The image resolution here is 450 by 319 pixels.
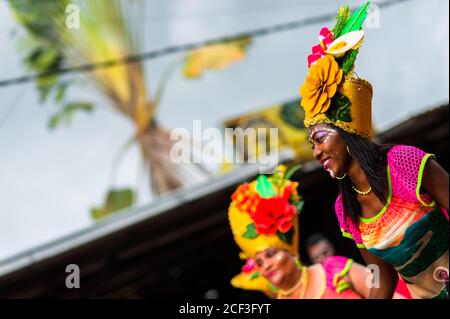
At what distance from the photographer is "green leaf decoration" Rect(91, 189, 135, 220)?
9508 millimetres

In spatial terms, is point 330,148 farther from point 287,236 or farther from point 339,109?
point 287,236

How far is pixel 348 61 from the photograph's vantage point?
2.18 metres

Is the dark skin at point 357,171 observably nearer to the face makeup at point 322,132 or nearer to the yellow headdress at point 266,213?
the face makeup at point 322,132

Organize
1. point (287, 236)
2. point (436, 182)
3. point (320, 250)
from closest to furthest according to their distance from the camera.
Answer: point (436, 182) → point (287, 236) → point (320, 250)

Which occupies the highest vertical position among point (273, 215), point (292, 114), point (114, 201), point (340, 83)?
point (114, 201)

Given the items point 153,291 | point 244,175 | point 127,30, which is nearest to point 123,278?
point 153,291

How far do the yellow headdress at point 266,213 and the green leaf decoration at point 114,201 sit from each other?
5998 mm

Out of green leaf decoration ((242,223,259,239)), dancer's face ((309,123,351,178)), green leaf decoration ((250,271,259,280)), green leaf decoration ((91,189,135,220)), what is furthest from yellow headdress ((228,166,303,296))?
green leaf decoration ((91,189,135,220))

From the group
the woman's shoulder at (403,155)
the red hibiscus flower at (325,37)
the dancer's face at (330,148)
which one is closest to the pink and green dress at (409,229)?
the woman's shoulder at (403,155)

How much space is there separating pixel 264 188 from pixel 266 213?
0.13 m

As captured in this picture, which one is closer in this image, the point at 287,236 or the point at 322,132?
the point at 322,132

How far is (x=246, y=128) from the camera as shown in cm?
714

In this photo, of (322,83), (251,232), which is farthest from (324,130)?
(251,232)

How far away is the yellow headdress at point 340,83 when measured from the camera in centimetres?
216
